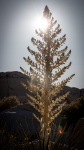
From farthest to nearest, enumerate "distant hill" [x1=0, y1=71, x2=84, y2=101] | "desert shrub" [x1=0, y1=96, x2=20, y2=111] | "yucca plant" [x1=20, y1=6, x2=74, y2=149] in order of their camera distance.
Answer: "distant hill" [x1=0, y1=71, x2=84, y2=101]
"desert shrub" [x1=0, y1=96, x2=20, y2=111]
"yucca plant" [x1=20, y1=6, x2=74, y2=149]

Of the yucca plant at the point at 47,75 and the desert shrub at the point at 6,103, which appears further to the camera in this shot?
the desert shrub at the point at 6,103

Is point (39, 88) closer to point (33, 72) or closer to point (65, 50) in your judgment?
point (33, 72)

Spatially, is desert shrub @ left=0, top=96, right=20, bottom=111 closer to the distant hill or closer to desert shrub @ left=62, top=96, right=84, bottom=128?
desert shrub @ left=62, top=96, right=84, bottom=128

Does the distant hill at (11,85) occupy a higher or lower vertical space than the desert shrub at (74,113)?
higher

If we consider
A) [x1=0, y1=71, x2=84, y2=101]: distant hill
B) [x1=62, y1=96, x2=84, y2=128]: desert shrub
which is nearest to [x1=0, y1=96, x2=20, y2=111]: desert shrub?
[x1=62, y1=96, x2=84, y2=128]: desert shrub

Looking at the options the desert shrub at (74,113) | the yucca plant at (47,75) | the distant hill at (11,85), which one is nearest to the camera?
the yucca plant at (47,75)

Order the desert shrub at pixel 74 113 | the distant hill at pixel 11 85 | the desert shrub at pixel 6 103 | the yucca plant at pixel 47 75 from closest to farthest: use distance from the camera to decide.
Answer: the yucca plant at pixel 47 75
the desert shrub at pixel 74 113
the desert shrub at pixel 6 103
the distant hill at pixel 11 85

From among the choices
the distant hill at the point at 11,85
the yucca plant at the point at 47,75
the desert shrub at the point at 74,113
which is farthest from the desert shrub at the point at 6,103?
the distant hill at the point at 11,85

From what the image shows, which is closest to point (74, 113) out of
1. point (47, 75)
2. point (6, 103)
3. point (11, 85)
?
point (6, 103)

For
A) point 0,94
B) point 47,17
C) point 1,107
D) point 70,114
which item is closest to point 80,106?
point 70,114

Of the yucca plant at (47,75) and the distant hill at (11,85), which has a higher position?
the distant hill at (11,85)

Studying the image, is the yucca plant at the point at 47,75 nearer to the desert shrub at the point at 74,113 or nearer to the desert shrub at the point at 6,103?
the desert shrub at the point at 74,113

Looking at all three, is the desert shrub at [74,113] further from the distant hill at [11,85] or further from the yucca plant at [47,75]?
the distant hill at [11,85]

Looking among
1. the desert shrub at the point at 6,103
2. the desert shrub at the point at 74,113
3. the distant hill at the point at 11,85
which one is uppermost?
the distant hill at the point at 11,85
